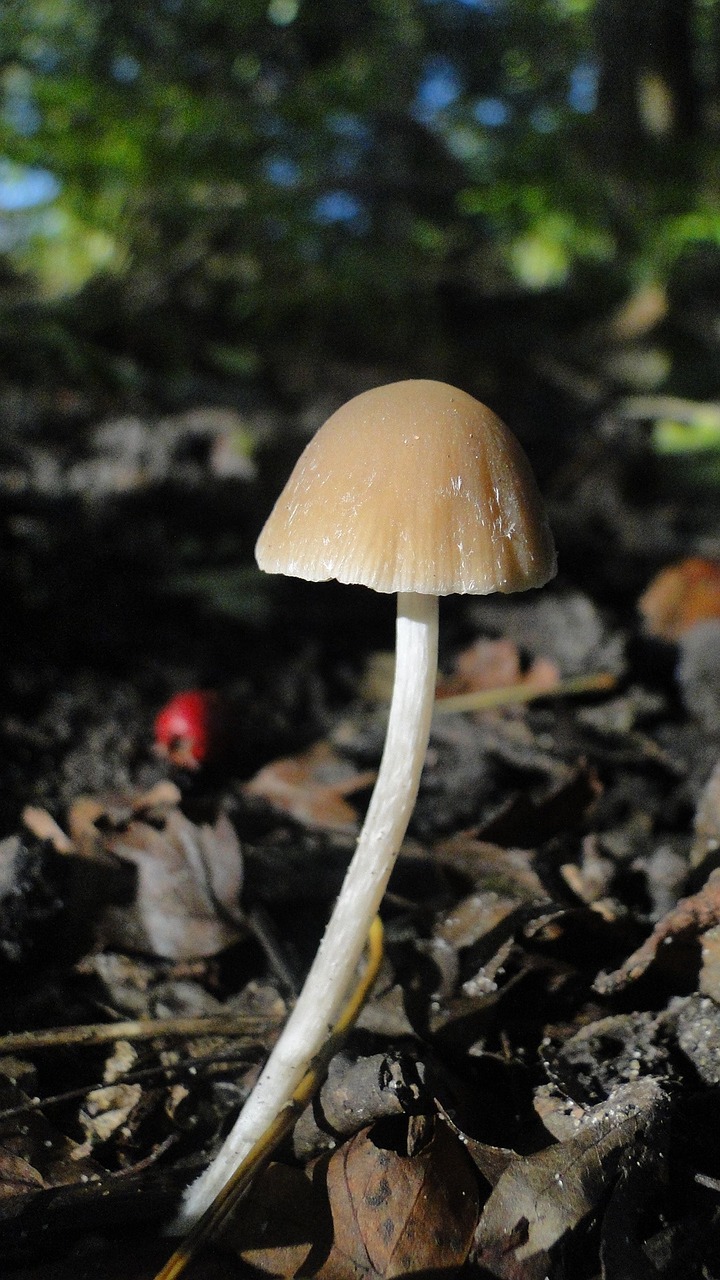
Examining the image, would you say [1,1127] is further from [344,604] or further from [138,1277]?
[344,604]

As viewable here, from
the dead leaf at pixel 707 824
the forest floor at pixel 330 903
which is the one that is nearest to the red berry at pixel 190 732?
the forest floor at pixel 330 903

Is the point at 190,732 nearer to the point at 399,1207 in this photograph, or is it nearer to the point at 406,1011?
the point at 406,1011

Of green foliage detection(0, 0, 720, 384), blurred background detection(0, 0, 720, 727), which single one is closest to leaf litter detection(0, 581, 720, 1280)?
blurred background detection(0, 0, 720, 727)

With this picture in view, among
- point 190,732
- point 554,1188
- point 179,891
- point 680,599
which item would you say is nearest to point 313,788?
point 190,732

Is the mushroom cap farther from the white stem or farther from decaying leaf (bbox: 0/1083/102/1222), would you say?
decaying leaf (bbox: 0/1083/102/1222)

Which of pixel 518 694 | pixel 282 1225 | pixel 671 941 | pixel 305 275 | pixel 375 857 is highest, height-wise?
pixel 305 275

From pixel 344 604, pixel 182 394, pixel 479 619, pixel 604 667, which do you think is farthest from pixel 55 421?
pixel 604 667

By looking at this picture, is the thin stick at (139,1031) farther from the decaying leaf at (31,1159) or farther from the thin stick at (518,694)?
the thin stick at (518,694)
